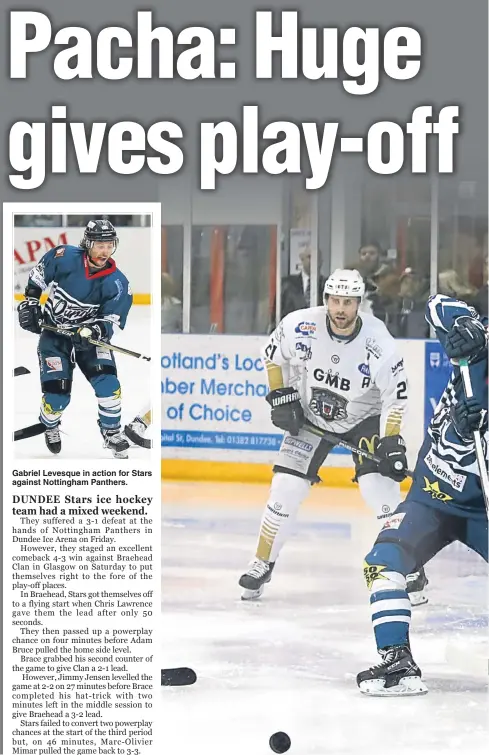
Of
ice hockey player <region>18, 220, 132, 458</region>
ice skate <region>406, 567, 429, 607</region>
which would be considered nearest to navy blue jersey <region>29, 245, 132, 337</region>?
ice hockey player <region>18, 220, 132, 458</region>

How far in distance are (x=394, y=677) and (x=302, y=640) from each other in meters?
0.44

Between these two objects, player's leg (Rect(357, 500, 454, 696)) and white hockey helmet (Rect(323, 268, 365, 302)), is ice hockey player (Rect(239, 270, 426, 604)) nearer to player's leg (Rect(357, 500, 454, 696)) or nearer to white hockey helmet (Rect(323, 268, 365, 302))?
white hockey helmet (Rect(323, 268, 365, 302))

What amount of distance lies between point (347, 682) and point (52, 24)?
71.8 inches

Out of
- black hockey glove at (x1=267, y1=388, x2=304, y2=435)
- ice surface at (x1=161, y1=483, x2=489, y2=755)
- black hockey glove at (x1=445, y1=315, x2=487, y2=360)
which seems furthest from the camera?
black hockey glove at (x1=267, y1=388, x2=304, y2=435)

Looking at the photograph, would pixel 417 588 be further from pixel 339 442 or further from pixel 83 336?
pixel 83 336

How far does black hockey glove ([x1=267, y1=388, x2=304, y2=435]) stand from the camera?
3.77 metres

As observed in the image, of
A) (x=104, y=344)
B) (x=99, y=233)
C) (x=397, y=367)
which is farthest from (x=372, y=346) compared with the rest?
(x=99, y=233)

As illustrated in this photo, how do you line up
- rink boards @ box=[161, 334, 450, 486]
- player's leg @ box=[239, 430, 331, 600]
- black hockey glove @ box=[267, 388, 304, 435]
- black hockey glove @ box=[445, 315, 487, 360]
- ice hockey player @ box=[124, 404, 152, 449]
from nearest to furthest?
1. ice hockey player @ box=[124, 404, 152, 449]
2. black hockey glove @ box=[445, 315, 487, 360]
3. black hockey glove @ box=[267, 388, 304, 435]
4. player's leg @ box=[239, 430, 331, 600]
5. rink boards @ box=[161, 334, 450, 486]

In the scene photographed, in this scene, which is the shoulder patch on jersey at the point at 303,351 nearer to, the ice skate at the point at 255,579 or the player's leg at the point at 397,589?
the player's leg at the point at 397,589

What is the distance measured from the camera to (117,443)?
319 cm

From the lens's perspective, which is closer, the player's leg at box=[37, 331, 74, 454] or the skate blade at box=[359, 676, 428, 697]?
the player's leg at box=[37, 331, 74, 454]

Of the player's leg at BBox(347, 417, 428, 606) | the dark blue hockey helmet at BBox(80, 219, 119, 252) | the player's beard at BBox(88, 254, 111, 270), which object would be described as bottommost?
the player's leg at BBox(347, 417, 428, 606)

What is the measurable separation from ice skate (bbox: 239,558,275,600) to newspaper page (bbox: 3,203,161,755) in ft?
2.84

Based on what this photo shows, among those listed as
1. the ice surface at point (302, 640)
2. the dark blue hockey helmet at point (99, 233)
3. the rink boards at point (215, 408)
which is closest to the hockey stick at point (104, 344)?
the dark blue hockey helmet at point (99, 233)
